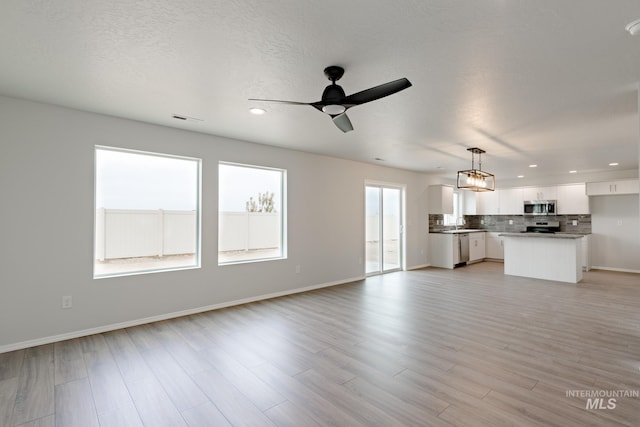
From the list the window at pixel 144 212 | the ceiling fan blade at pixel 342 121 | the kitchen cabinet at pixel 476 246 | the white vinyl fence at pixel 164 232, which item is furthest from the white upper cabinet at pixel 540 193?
the window at pixel 144 212

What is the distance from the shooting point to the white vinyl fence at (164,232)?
→ 147 inches

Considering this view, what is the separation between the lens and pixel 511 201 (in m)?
9.12

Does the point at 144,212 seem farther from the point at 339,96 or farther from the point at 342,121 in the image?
the point at 339,96

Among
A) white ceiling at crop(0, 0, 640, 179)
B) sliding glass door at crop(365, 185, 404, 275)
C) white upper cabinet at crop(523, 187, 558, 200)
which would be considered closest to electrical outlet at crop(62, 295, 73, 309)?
white ceiling at crop(0, 0, 640, 179)

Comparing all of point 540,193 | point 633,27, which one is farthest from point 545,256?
point 633,27

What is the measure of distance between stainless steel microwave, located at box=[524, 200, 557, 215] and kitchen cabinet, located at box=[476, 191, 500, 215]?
0.78 metres

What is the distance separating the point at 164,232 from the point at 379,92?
3.37 m

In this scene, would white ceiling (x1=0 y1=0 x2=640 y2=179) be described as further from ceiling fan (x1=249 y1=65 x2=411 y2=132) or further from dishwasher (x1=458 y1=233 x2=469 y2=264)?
dishwasher (x1=458 y1=233 x2=469 y2=264)

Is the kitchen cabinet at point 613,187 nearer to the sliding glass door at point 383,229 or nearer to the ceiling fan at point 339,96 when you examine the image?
the sliding glass door at point 383,229

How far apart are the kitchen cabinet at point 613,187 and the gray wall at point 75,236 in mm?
7650

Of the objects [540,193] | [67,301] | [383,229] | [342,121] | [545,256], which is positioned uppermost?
[342,121]

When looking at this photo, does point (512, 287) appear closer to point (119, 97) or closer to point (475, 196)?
point (475, 196)

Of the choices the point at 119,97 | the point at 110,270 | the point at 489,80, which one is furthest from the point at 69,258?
the point at 489,80

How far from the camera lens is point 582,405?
213 cm
